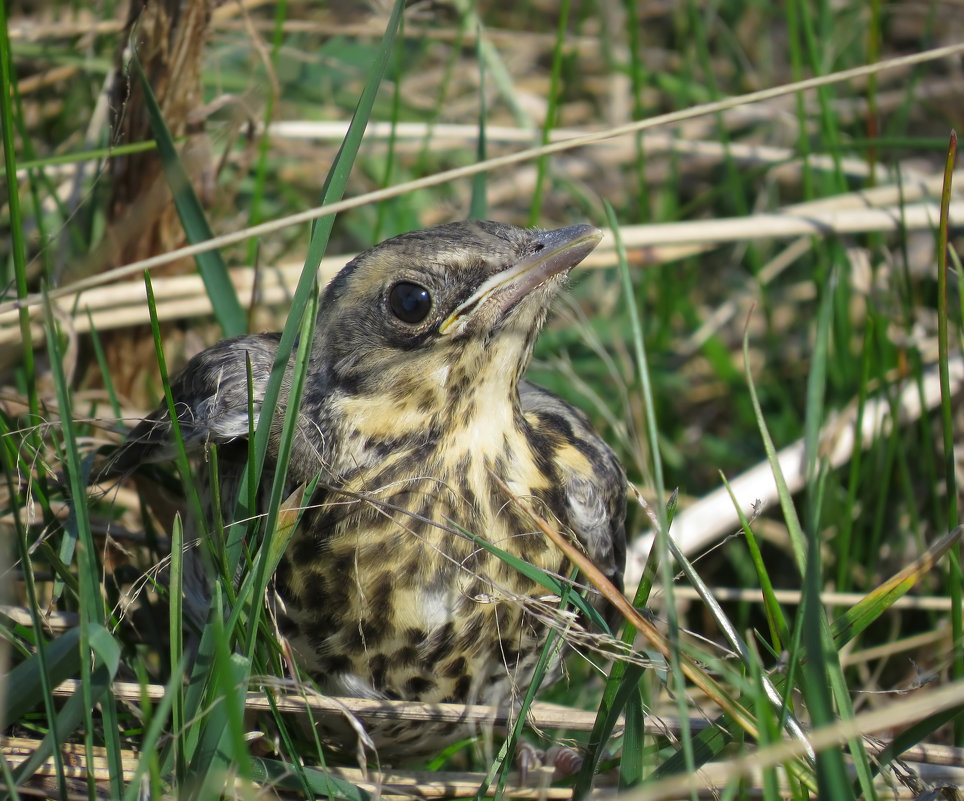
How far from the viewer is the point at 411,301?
8.08ft

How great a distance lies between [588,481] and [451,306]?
56 cm

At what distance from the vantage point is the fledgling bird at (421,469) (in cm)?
245

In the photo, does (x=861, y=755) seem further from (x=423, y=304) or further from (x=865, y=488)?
(x=865, y=488)

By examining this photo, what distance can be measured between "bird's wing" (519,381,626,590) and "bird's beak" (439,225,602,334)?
17.1 inches

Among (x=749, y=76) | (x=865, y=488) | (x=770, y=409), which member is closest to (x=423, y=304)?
(x=865, y=488)

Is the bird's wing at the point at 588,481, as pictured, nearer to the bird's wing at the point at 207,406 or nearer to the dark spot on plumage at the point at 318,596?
the dark spot on plumage at the point at 318,596

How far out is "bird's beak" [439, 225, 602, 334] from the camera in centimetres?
245

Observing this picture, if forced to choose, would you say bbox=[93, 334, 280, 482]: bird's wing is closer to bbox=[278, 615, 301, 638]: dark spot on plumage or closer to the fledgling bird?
the fledgling bird

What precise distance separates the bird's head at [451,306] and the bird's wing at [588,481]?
31 centimetres

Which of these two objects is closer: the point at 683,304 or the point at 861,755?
the point at 861,755

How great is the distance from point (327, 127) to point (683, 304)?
1487mm

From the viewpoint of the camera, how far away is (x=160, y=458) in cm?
268

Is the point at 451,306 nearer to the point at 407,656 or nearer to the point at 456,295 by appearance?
the point at 456,295

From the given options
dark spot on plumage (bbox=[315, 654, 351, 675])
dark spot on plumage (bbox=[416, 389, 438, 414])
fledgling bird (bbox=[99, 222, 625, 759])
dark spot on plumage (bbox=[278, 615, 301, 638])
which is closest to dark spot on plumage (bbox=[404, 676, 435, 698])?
fledgling bird (bbox=[99, 222, 625, 759])
